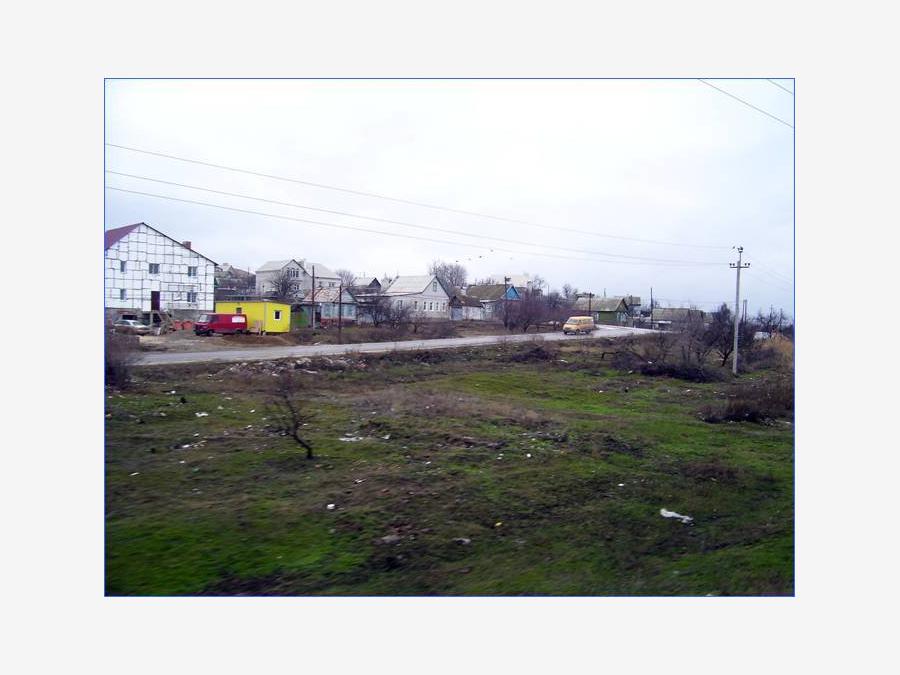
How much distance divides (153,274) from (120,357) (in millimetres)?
1029

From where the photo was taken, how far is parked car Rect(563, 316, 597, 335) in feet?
35.0

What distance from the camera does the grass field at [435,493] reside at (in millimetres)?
3707

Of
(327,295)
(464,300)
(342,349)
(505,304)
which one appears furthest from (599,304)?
(327,295)

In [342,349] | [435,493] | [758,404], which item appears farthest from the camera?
[342,349]

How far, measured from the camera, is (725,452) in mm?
5828

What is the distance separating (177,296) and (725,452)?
6.43m

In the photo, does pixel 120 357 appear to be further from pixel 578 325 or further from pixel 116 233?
pixel 578 325

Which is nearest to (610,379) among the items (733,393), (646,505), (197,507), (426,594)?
(733,393)

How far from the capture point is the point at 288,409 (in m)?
5.98

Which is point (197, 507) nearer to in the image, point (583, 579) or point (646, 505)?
point (583, 579)

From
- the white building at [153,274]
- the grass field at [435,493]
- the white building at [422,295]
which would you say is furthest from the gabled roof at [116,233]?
the white building at [422,295]

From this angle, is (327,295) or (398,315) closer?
(327,295)

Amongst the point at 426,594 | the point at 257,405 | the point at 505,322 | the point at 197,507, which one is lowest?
the point at 426,594

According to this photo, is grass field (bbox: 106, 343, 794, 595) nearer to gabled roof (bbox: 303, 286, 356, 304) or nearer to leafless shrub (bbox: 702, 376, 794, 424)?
leafless shrub (bbox: 702, 376, 794, 424)
